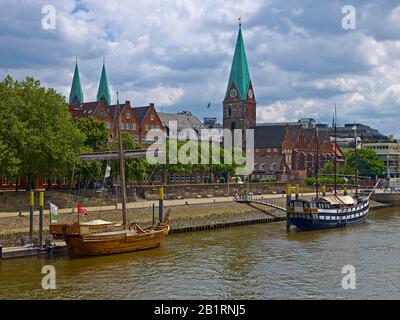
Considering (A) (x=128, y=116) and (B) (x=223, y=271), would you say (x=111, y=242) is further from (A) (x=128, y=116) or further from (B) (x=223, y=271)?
(A) (x=128, y=116)

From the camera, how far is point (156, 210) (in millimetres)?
63594

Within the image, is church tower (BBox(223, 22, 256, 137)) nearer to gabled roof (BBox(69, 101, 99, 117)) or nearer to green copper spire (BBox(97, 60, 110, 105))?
green copper spire (BBox(97, 60, 110, 105))

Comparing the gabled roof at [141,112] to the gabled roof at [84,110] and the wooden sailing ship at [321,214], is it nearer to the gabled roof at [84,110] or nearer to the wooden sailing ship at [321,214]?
the gabled roof at [84,110]

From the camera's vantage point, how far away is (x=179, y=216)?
63844 mm

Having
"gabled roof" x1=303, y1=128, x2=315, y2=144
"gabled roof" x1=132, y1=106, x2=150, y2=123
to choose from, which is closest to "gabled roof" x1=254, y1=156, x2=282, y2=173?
"gabled roof" x1=303, y1=128, x2=315, y2=144

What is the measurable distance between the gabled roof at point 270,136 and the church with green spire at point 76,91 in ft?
162

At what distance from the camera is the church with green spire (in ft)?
529

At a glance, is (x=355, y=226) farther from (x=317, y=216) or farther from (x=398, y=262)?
(x=398, y=262)

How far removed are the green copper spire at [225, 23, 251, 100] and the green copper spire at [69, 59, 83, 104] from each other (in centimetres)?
4060

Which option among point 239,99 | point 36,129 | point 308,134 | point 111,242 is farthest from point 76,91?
point 111,242
